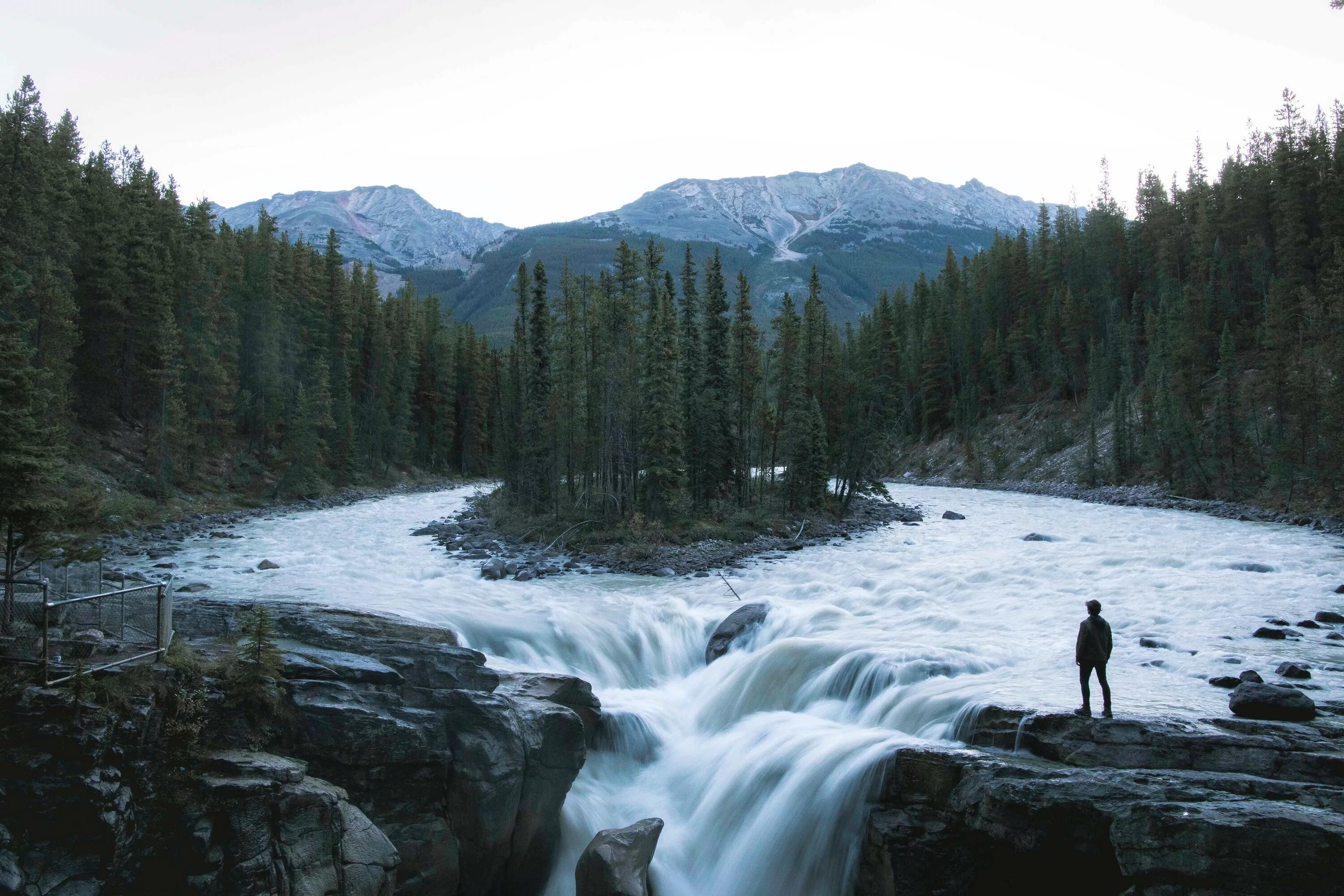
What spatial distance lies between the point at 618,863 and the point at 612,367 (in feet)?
103

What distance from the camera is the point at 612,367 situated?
1636 inches

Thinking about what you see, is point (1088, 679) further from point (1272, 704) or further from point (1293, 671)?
point (1293, 671)

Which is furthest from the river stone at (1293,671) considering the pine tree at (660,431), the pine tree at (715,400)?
the pine tree at (715,400)

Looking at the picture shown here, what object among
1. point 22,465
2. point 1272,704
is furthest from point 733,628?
point 22,465

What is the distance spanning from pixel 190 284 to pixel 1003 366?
274 feet

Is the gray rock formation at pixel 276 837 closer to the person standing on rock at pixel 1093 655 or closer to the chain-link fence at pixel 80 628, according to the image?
the chain-link fence at pixel 80 628

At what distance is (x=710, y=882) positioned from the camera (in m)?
13.4

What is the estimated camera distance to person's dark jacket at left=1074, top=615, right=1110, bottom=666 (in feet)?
42.2

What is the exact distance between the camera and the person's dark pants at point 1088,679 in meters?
12.5

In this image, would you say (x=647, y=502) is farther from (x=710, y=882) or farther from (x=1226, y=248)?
(x=1226, y=248)

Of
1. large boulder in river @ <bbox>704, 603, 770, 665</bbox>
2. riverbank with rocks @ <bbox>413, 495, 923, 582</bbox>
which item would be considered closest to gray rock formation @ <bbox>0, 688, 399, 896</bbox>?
large boulder in river @ <bbox>704, 603, 770, 665</bbox>

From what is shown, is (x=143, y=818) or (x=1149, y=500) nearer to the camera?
(x=143, y=818)

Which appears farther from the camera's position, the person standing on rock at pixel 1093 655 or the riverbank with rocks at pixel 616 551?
the riverbank with rocks at pixel 616 551

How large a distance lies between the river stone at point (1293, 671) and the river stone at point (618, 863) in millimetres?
12637
